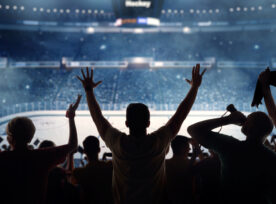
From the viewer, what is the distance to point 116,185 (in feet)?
3.76

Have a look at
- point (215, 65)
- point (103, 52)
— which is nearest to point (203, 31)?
point (215, 65)

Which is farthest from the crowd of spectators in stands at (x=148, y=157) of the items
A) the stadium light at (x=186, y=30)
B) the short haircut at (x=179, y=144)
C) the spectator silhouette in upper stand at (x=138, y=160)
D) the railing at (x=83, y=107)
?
the stadium light at (x=186, y=30)

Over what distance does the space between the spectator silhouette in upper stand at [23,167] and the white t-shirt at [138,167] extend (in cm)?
42

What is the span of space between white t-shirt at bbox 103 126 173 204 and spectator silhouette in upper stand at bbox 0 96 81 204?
0.42 meters

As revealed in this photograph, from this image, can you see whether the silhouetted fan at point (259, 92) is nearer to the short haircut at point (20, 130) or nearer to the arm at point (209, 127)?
the arm at point (209, 127)

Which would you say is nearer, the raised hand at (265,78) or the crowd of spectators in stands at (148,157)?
the crowd of spectators in stands at (148,157)

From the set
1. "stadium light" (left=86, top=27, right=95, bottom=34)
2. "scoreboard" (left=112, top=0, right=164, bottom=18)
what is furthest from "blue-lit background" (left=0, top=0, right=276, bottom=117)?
"scoreboard" (left=112, top=0, right=164, bottom=18)

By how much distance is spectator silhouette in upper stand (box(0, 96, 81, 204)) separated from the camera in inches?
47.1

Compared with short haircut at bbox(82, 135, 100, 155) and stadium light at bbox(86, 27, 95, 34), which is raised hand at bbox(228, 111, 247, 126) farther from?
stadium light at bbox(86, 27, 95, 34)

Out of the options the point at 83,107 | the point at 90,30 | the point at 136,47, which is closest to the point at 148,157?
the point at 83,107

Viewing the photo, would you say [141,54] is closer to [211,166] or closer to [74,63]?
[74,63]

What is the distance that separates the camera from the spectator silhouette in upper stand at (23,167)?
3.93 feet

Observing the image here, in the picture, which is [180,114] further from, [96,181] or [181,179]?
[96,181]

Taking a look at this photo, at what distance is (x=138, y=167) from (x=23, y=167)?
23.7 inches
